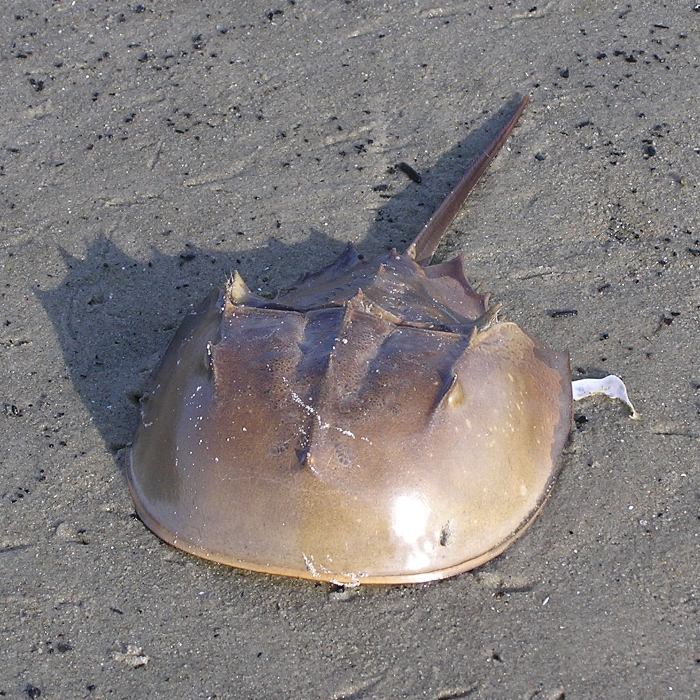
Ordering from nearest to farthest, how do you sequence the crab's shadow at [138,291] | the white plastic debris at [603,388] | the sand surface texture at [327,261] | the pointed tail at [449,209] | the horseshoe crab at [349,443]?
the horseshoe crab at [349,443], the sand surface texture at [327,261], the white plastic debris at [603,388], the crab's shadow at [138,291], the pointed tail at [449,209]

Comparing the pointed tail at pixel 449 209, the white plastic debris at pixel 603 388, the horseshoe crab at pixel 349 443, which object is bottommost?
the white plastic debris at pixel 603 388

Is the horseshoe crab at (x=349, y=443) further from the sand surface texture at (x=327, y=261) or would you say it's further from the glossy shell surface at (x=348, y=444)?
the sand surface texture at (x=327, y=261)

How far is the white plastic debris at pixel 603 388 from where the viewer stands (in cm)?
306

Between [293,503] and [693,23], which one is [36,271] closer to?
[293,503]

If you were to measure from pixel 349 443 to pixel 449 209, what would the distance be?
4.94ft

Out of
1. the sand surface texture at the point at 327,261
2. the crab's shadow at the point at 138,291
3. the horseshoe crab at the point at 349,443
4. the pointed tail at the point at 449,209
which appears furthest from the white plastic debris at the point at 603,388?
the crab's shadow at the point at 138,291

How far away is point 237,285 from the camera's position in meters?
2.86

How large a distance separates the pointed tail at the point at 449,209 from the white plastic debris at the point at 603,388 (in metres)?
0.70

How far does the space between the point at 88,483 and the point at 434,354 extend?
1141 millimetres

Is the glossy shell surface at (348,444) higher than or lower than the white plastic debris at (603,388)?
higher

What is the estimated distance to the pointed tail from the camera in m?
3.45

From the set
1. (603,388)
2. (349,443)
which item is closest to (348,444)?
(349,443)

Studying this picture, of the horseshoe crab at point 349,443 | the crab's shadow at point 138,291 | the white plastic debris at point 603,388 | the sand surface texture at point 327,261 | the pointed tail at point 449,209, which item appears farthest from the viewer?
the pointed tail at point 449,209

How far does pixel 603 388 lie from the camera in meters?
3.08
